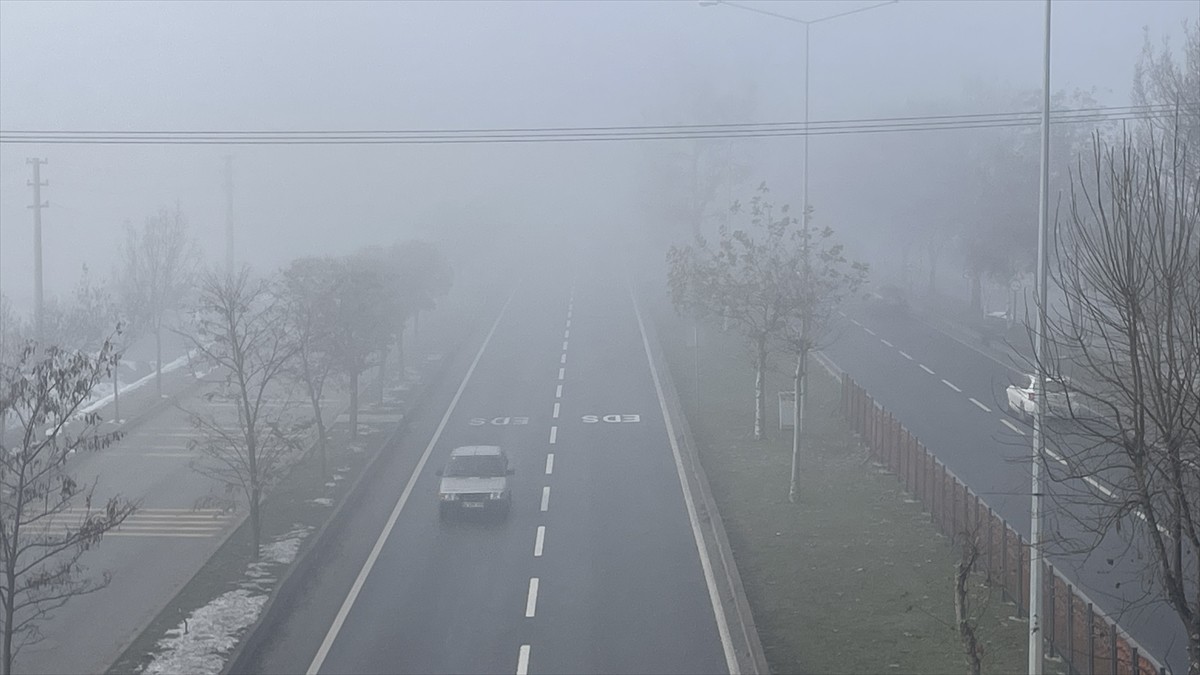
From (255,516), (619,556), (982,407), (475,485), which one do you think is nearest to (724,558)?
(619,556)

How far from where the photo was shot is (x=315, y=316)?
1048 inches

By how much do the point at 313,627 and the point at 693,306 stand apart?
17847 millimetres

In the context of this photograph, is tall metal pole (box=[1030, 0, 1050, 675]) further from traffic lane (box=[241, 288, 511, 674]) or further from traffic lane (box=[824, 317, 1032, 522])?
traffic lane (box=[241, 288, 511, 674])

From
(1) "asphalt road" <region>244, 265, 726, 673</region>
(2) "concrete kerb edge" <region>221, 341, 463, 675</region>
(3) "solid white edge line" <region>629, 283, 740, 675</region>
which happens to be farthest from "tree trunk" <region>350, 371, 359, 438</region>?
(3) "solid white edge line" <region>629, 283, 740, 675</region>

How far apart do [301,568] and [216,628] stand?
2689mm

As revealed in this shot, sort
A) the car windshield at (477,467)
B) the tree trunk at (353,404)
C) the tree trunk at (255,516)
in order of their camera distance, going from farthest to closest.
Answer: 1. the tree trunk at (353,404)
2. the car windshield at (477,467)
3. the tree trunk at (255,516)

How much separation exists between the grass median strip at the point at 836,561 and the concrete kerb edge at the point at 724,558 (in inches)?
9.8

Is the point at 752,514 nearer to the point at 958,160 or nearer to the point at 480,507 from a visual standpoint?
the point at 480,507

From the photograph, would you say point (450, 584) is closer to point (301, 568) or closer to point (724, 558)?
point (301, 568)

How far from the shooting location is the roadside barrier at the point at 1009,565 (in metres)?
12.2

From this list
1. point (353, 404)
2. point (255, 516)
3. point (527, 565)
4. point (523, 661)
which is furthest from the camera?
point (353, 404)

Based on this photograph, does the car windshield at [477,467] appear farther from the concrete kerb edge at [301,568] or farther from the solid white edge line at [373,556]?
the concrete kerb edge at [301,568]

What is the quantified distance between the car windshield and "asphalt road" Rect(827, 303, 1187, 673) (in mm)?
9434

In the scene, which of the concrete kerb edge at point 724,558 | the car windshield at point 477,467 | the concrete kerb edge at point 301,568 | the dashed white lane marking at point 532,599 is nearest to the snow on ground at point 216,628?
the concrete kerb edge at point 301,568
